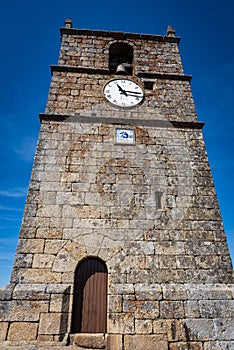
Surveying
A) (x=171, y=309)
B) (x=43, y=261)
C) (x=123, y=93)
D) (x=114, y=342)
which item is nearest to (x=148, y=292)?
(x=171, y=309)

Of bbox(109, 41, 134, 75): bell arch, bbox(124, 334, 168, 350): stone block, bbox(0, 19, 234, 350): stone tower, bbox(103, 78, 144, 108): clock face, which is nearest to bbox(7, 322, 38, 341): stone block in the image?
bbox(0, 19, 234, 350): stone tower

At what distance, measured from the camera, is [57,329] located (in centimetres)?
331

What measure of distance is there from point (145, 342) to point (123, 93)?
476 centimetres

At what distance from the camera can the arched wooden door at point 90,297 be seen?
3.51 m

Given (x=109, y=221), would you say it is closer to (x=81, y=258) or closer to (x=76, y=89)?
(x=81, y=258)

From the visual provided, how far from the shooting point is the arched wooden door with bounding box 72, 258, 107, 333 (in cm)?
351

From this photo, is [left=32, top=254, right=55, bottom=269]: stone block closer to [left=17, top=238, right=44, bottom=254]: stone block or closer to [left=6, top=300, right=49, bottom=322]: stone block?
[left=17, top=238, right=44, bottom=254]: stone block

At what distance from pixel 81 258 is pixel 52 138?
2372 millimetres

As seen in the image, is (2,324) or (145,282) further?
(145,282)

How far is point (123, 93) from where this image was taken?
18.5 ft

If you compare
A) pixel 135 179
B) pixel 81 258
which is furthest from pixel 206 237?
pixel 81 258

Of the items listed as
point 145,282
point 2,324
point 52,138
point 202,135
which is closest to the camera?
point 2,324

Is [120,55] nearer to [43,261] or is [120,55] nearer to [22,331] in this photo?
[43,261]

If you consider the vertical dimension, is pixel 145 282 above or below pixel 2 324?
above
